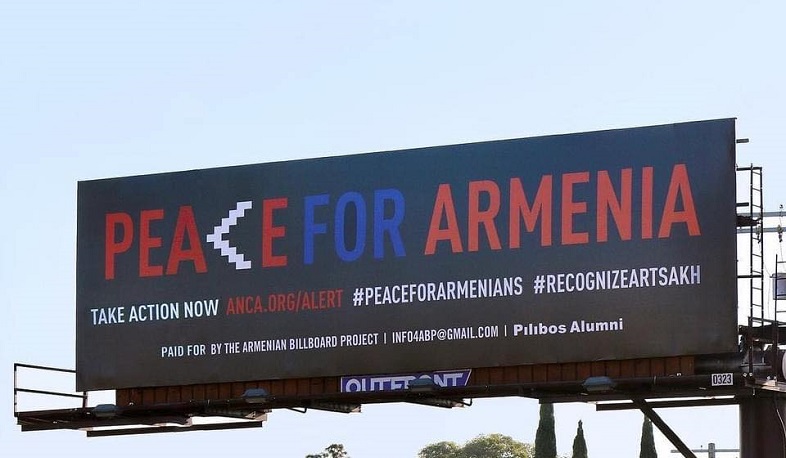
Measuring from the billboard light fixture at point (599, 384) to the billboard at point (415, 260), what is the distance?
36 cm

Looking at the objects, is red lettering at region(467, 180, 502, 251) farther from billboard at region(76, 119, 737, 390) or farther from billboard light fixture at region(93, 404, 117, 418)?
billboard light fixture at region(93, 404, 117, 418)

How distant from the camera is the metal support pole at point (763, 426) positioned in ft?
83.3

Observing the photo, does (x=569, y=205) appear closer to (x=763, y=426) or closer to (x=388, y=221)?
(x=388, y=221)

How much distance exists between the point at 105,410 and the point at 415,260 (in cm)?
568

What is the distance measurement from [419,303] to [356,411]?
2.29 m

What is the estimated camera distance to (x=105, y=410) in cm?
2853

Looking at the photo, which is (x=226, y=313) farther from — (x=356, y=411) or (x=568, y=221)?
(x=568, y=221)

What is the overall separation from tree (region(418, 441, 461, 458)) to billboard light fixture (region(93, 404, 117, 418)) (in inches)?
2729

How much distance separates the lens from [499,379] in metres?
26.4

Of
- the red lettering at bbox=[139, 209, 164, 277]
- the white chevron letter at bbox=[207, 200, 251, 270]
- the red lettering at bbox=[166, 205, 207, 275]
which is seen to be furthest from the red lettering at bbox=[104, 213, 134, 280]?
the white chevron letter at bbox=[207, 200, 251, 270]

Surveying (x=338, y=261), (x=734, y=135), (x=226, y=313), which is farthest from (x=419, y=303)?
(x=734, y=135)

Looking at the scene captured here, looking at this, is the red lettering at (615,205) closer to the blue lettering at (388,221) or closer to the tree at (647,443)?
the blue lettering at (388,221)

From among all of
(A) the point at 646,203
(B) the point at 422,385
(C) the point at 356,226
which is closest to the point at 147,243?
(C) the point at 356,226

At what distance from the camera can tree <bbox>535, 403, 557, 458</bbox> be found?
64.4 metres
